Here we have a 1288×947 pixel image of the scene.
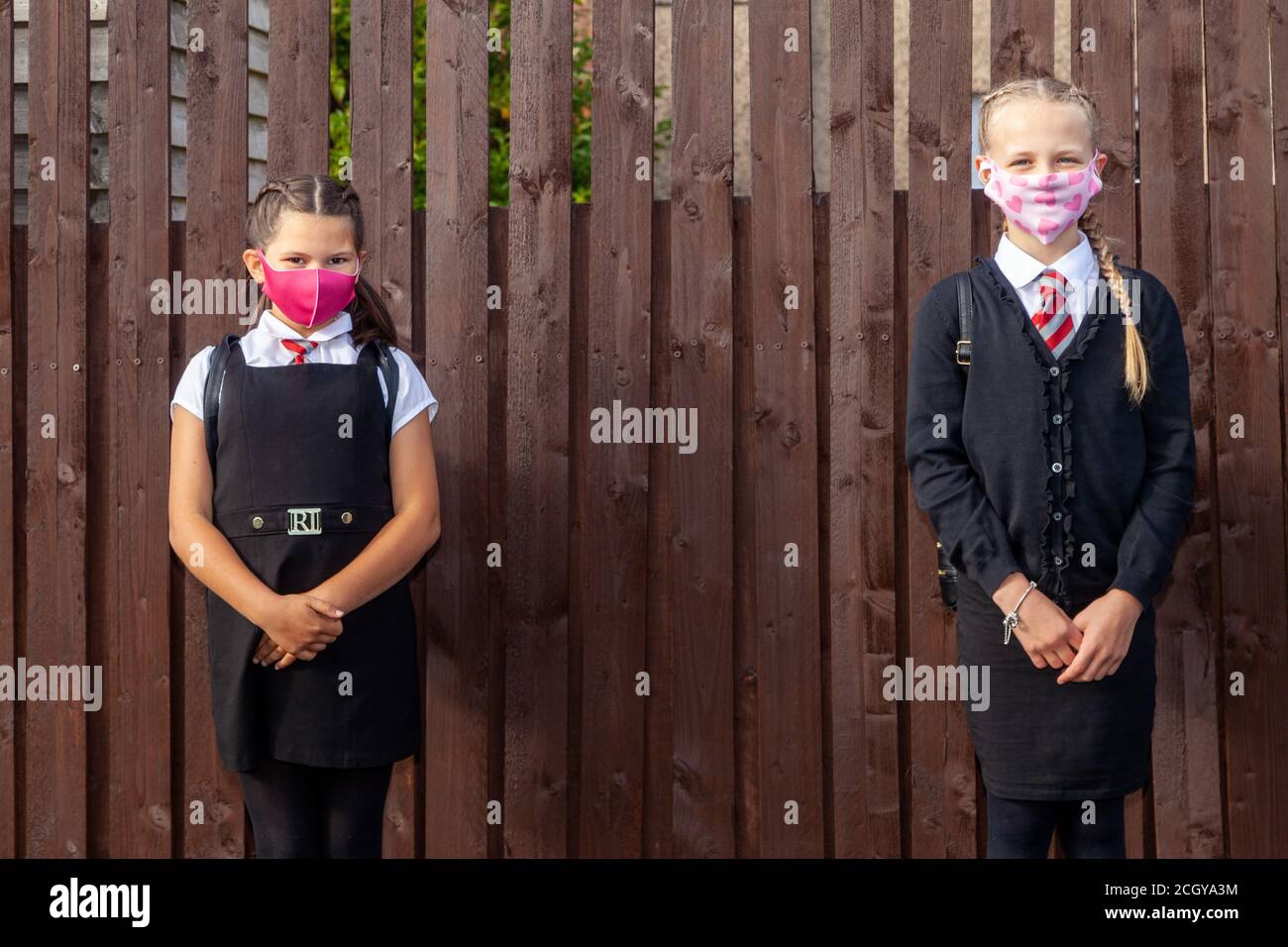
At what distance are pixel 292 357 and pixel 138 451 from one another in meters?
1.16

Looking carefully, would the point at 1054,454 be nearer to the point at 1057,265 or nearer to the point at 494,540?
the point at 1057,265

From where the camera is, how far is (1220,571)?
151 inches

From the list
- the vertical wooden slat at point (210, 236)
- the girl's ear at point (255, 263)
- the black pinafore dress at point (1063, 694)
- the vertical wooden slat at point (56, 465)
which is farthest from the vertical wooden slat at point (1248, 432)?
the vertical wooden slat at point (56, 465)

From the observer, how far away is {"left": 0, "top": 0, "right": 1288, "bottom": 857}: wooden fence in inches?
151

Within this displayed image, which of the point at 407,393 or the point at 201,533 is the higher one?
the point at 407,393

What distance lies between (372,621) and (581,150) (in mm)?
7806

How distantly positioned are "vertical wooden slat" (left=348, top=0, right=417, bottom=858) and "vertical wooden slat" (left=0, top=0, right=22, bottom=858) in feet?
3.83

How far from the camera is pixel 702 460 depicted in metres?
3.88

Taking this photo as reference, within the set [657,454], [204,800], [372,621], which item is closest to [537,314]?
[657,454]

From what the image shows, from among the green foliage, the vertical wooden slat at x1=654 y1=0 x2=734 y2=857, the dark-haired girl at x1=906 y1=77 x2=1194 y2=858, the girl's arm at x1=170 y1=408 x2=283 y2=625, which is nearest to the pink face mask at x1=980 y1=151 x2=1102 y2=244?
the dark-haired girl at x1=906 y1=77 x2=1194 y2=858

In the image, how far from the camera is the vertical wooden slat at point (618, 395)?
3.88m

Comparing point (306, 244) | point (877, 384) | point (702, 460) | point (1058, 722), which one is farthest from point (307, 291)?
point (1058, 722)

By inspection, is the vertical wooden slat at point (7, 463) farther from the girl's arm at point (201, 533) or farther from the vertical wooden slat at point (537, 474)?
the vertical wooden slat at point (537, 474)

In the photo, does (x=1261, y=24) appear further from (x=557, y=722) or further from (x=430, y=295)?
(x=557, y=722)
